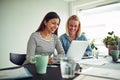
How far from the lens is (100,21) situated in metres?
3.54

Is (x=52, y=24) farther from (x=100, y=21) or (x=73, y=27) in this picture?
(x=100, y=21)

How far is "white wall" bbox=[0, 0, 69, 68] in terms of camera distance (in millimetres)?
2906

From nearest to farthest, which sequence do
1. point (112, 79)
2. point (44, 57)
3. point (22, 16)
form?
point (112, 79), point (44, 57), point (22, 16)

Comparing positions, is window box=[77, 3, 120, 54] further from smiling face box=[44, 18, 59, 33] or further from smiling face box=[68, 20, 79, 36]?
smiling face box=[44, 18, 59, 33]

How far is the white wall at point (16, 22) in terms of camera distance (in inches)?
114

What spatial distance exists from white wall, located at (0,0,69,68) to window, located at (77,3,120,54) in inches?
42.3

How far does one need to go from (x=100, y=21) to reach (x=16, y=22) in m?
1.88

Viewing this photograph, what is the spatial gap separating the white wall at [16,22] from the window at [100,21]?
1075mm

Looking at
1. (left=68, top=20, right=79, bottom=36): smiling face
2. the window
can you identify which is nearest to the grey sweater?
(left=68, top=20, right=79, bottom=36): smiling face

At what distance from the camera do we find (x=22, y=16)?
3.14 metres

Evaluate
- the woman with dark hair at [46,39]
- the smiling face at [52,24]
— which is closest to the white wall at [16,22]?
the woman with dark hair at [46,39]

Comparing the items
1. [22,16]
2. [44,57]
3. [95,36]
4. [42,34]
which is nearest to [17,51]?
[22,16]

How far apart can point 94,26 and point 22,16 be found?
1.69 m

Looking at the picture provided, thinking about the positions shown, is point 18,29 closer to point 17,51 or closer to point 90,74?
point 17,51
